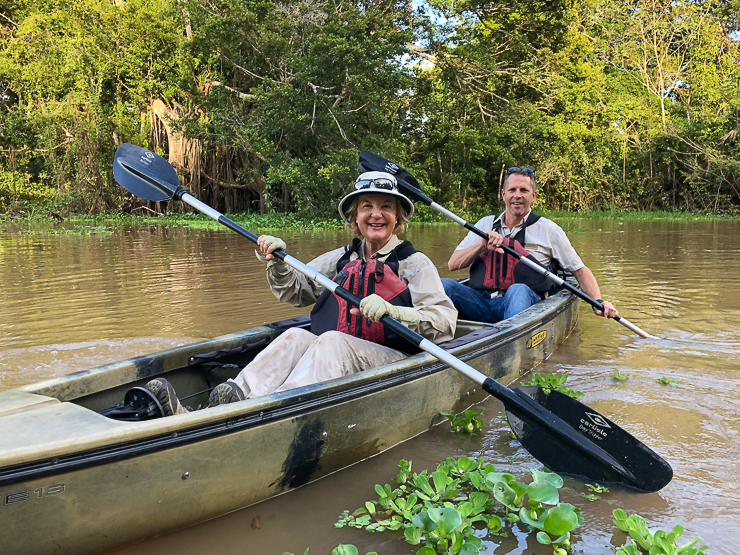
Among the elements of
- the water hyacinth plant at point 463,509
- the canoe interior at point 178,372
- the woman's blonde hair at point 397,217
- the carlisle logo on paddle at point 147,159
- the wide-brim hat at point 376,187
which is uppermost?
the carlisle logo on paddle at point 147,159

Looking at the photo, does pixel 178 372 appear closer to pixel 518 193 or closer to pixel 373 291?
pixel 373 291

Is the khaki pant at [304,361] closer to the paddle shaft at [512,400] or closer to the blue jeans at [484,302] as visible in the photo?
the paddle shaft at [512,400]

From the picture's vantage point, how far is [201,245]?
1150cm

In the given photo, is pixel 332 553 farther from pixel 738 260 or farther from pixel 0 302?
pixel 738 260

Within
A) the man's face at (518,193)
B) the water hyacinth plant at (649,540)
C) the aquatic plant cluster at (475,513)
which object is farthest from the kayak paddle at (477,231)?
the water hyacinth plant at (649,540)

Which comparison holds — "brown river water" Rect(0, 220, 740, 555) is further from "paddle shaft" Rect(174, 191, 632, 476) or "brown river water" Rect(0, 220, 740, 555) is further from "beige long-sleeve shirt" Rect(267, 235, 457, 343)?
"beige long-sleeve shirt" Rect(267, 235, 457, 343)

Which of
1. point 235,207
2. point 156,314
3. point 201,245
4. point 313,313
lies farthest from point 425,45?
point 313,313

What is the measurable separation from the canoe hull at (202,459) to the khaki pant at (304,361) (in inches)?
6.6

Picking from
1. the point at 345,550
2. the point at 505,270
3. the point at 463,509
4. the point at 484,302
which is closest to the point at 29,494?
the point at 345,550

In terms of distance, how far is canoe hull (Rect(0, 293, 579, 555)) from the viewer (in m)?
1.81

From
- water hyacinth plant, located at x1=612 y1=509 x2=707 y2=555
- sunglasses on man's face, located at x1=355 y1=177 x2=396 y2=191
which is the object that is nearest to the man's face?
sunglasses on man's face, located at x1=355 y1=177 x2=396 y2=191

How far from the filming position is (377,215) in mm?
3018

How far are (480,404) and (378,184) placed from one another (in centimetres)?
148

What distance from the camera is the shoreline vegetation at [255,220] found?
607 inches
